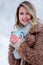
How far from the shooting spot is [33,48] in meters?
1.54

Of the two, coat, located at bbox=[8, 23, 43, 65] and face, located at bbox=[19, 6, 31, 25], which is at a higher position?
face, located at bbox=[19, 6, 31, 25]

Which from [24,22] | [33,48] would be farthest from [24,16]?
[33,48]

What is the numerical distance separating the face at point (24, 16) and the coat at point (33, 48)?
60 millimetres

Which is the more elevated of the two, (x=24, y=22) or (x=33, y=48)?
(x=24, y=22)

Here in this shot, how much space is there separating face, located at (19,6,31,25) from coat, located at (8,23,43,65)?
60 millimetres

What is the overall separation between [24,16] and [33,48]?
17 centimetres

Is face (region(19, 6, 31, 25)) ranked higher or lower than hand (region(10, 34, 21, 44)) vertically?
higher

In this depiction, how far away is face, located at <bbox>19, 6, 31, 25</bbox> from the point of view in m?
1.60

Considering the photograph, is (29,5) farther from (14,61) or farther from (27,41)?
(14,61)

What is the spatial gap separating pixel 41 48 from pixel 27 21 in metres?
0.16

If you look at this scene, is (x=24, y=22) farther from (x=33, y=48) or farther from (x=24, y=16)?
(x=33, y=48)

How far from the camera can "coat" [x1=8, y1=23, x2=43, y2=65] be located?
1.52 metres

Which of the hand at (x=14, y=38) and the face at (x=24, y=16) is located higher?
the face at (x=24, y=16)

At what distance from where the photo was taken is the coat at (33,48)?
1.52 m
